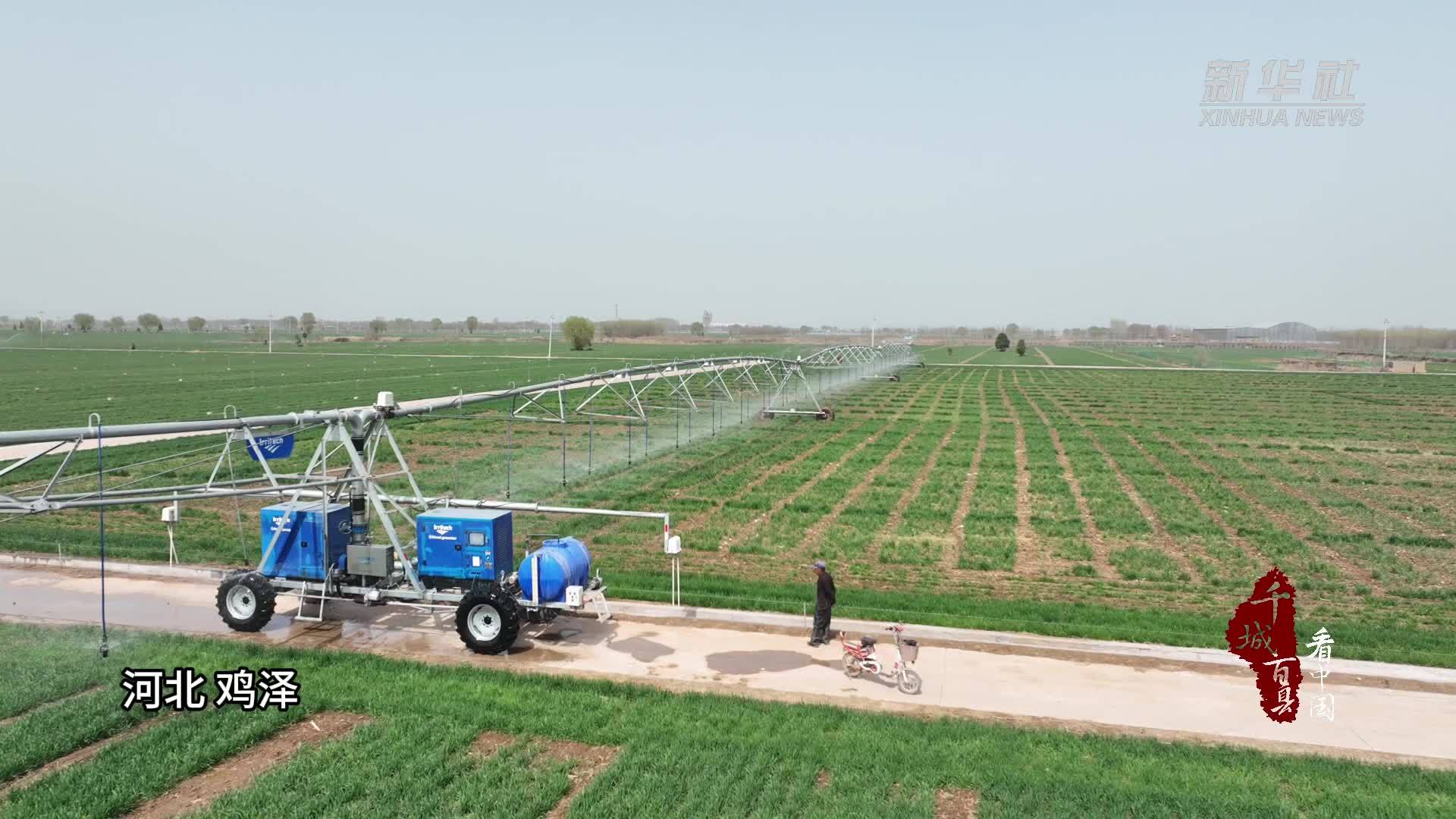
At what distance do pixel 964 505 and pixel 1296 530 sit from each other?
26.2 feet

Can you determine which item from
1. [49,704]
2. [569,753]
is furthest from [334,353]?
[569,753]

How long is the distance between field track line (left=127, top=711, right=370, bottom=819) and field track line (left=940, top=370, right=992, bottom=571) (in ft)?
39.3

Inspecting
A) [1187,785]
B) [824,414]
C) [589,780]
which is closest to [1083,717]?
[1187,785]

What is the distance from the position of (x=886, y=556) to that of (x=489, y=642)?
9.30m

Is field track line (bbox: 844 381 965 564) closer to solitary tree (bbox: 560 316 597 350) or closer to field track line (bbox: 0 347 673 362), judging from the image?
field track line (bbox: 0 347 673 362)

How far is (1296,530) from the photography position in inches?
871

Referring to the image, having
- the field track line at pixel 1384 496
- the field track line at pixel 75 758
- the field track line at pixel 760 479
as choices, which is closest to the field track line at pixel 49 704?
the field track line at pixel 75 758

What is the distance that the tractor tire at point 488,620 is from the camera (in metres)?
12.7

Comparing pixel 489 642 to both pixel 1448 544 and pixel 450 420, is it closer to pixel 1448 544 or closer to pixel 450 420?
pixel 1448 544

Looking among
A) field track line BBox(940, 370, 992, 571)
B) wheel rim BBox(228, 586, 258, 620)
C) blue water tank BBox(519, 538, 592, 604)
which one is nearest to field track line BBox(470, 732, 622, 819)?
blue water tank BBox(519, 538, 592, 604)

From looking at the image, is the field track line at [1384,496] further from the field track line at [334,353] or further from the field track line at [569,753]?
the field track line at [334,353]

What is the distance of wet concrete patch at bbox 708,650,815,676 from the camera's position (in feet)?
40.7

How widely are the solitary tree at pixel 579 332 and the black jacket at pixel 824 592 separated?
12713 cm

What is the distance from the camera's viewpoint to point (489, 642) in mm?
12734
